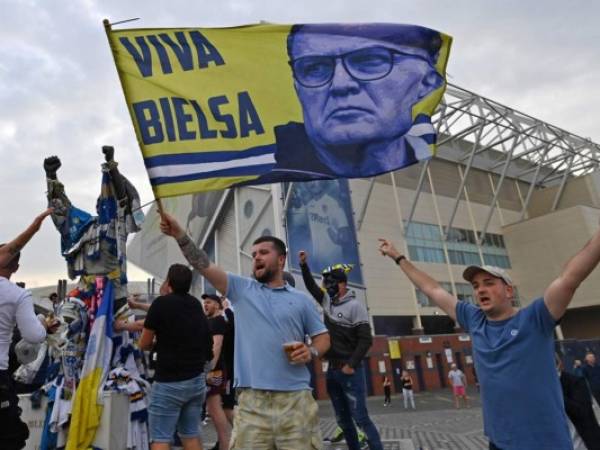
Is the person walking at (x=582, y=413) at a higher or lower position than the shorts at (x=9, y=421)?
lower

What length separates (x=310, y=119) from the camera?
3.98 metres

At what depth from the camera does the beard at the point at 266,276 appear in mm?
2934

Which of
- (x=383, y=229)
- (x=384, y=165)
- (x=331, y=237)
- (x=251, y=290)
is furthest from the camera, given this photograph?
(x=383, y=229)

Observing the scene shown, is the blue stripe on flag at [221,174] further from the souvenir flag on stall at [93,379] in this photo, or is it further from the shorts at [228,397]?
the shorts at [228,397]

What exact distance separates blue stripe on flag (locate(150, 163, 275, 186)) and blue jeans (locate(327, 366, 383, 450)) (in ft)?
7.66

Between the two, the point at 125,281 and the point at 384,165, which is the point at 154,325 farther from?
the point at 384,165

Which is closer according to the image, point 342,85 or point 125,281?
point 342,85

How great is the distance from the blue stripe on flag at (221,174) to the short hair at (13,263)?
1.16 metres

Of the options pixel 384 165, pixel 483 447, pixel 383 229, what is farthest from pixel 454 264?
pixel 384 165

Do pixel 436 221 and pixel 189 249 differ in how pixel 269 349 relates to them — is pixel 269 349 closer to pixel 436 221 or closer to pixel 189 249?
pixel 189 249

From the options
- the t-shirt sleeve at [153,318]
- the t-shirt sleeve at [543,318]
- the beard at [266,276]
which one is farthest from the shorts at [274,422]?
the t-shirt sleeve at [543,318]

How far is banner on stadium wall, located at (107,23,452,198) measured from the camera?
3305mm

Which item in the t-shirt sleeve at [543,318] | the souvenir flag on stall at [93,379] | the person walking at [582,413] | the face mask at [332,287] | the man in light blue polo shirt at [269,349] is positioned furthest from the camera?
the face mask at [332,287]

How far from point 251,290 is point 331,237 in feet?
63.7
